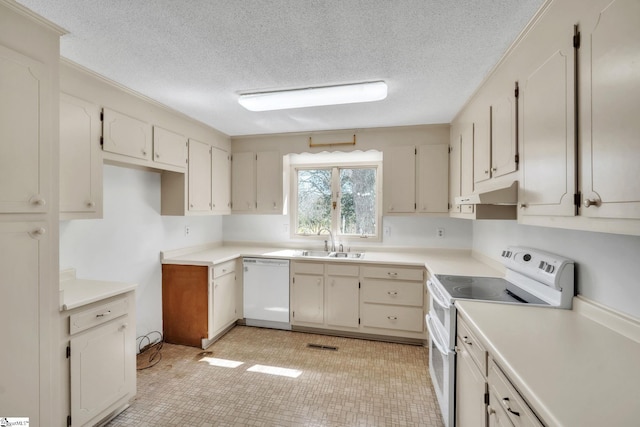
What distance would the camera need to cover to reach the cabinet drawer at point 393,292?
9.23 feet

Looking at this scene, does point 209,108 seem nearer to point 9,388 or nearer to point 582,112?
point 9,388

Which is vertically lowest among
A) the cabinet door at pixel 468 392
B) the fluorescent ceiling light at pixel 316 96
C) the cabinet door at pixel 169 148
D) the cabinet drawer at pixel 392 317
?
the cabinet drawer at pixel 392 317

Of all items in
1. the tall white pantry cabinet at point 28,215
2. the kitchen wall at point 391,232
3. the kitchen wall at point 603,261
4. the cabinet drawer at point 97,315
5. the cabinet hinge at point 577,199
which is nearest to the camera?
the cabinet hinge at point 577,199

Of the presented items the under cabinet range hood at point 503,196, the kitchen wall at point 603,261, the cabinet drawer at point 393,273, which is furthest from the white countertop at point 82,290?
the kitchen wall at point 603,261

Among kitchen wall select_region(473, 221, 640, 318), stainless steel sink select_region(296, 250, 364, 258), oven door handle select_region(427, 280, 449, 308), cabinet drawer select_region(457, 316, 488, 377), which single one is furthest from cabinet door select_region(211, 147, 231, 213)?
kitchen wall select_region(473, 221, 640, 318)

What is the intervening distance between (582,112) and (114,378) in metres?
2.88

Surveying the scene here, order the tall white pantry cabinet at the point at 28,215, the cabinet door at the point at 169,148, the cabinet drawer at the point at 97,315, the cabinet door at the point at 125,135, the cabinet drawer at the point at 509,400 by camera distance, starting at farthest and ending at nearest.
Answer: the cabinet door at the point at 169,148
the cabinet door at the point at 125,135
the cabinet drawer at the point at 97,315
the tall white pantry cabinet at the point at 28,215
the cabinet drawer at the point at 509,400

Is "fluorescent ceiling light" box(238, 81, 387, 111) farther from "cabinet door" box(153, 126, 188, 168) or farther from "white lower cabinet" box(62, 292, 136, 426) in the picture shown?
"white lower cabinet" box(62, 292, 136, 426)

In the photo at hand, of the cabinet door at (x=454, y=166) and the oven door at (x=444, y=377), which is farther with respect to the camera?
the cabinet door at (x=454, y=166)

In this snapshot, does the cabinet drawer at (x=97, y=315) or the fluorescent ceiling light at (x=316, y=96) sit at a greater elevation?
the fluorescent ceiling light at (x=316, y=96)

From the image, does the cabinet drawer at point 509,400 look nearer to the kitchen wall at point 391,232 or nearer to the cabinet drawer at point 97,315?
the cabinet drawer at point 97,315

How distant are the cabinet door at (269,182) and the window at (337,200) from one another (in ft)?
1.11

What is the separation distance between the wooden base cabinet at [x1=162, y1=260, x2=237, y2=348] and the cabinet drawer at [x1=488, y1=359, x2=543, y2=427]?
250cm

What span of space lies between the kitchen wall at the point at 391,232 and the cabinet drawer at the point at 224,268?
2.28 feet
